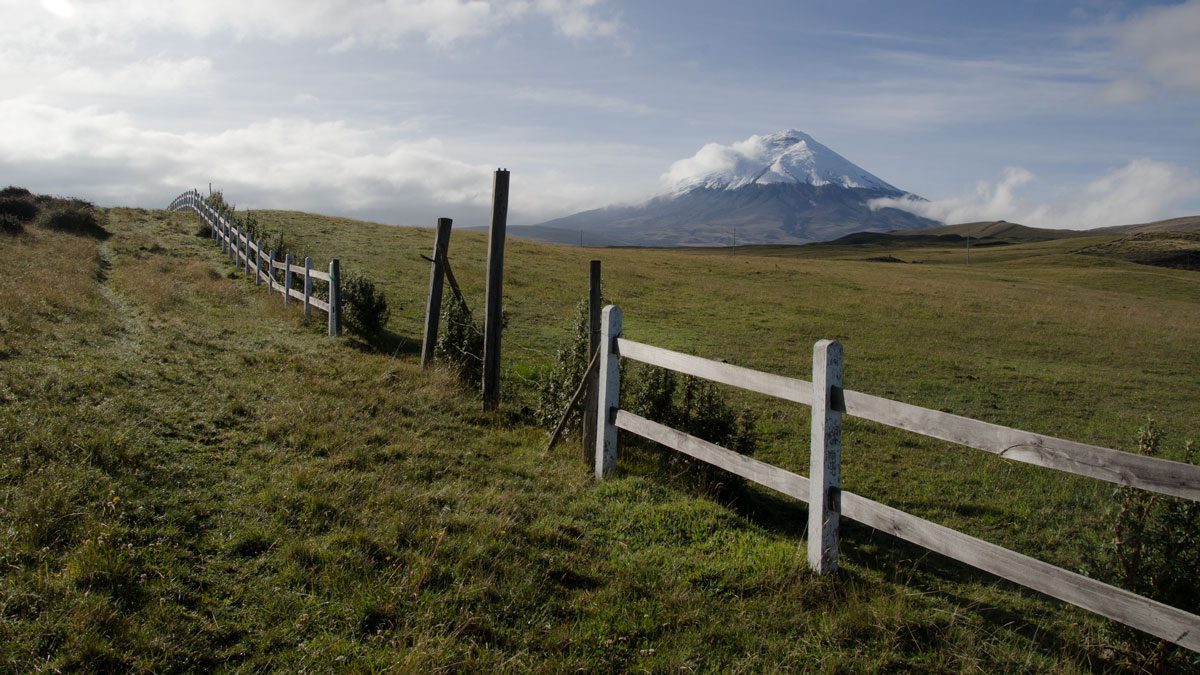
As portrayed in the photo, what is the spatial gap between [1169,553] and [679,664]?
3006mm

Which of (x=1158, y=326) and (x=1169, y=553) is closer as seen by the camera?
(x=1169, y=553)

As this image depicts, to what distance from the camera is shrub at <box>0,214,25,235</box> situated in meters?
25.4

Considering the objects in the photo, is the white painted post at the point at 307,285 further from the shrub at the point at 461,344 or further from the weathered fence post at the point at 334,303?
the shrub at the point at 461,344

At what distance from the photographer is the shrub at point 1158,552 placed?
4.00 metres

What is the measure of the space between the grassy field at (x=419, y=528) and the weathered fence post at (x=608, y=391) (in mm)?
324

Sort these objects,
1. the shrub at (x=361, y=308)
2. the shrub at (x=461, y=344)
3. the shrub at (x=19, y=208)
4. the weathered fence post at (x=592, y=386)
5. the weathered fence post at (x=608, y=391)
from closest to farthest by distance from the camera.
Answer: the weathered fence post at (x=608, y=391) < the weathered fence post at (x=592, y=386) < the shrub at (x=461, y=344) < the shrub at (x=361, y=308) < the shrub at (x=19, y=208)

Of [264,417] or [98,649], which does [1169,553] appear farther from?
[264,417]

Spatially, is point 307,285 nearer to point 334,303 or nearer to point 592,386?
point 334,303

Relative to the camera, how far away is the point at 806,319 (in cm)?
2500

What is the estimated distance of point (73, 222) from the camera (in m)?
31.1

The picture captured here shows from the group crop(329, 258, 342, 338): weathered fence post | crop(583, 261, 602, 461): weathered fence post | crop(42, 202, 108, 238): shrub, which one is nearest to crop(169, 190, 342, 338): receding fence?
crop(329, 258, 342, 338): weathered fence post

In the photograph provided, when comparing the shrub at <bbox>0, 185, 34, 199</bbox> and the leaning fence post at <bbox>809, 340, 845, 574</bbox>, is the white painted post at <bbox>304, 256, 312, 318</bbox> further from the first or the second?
the shrub at <bbox>0, 185, 34, 199</bbox>

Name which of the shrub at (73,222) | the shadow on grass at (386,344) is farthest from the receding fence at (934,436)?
the shrub at (73,222)

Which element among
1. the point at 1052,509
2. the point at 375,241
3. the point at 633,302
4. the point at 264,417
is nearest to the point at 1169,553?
the point at 1052,509
